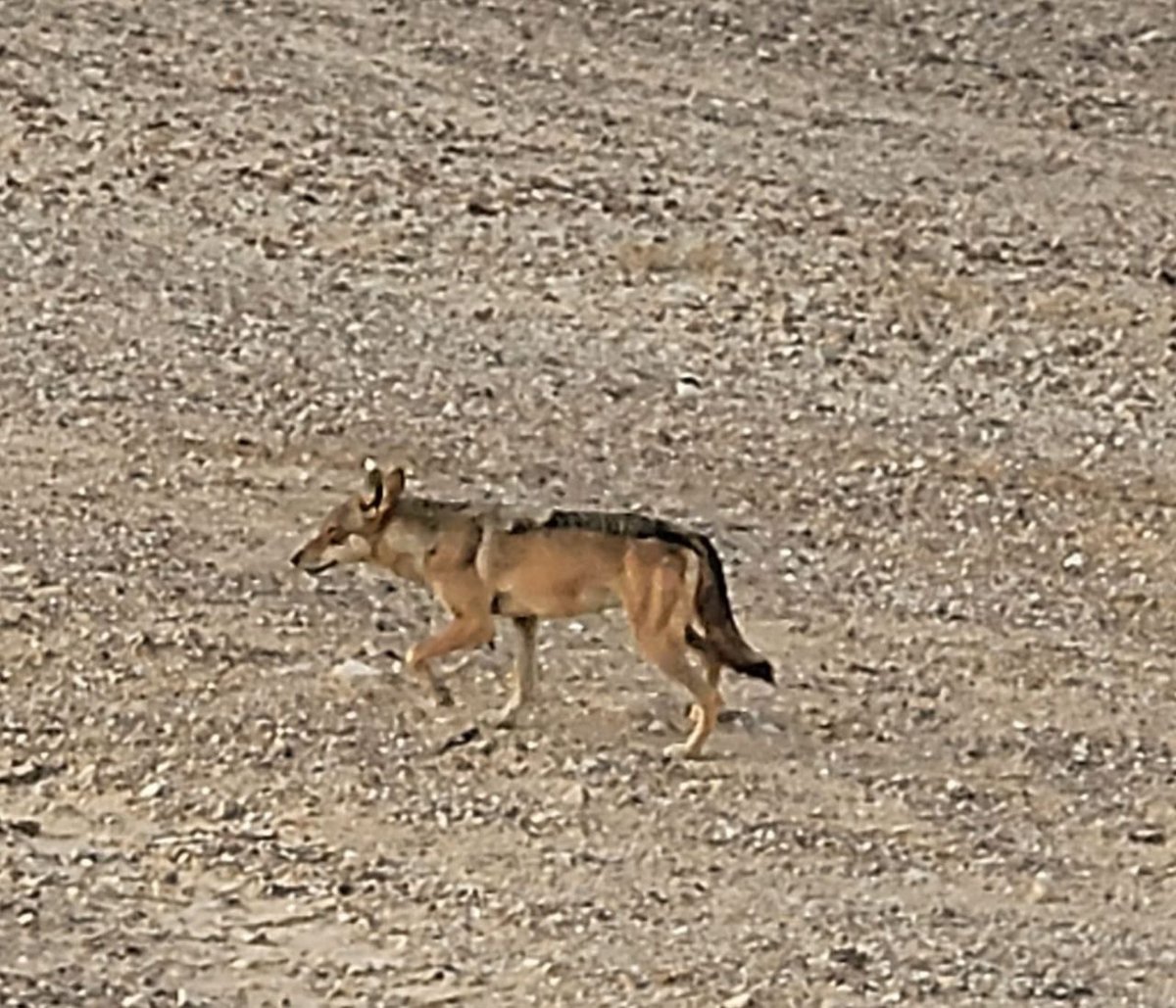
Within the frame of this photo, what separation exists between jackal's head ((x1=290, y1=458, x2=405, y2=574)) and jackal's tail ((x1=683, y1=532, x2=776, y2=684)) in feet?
2.98

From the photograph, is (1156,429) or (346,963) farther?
(1156,429)

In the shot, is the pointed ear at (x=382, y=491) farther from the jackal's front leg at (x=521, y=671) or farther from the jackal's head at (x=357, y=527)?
the jackal's front leg at (x=521, y=671)

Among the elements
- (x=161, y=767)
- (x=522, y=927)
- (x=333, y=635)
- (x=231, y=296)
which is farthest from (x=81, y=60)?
(x=522, y=927)

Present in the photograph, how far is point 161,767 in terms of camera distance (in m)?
8.07

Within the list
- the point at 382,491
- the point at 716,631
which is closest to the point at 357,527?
the point at 382,491

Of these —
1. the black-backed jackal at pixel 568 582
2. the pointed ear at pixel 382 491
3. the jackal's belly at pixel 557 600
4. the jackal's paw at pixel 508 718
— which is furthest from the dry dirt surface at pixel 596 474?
the pointed ear at pixel 382 491

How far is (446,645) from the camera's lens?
855 centimetres

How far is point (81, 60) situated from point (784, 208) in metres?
3.72

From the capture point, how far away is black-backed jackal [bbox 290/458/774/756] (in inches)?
328

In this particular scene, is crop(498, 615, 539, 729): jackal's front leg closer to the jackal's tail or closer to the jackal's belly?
the jackal's belly

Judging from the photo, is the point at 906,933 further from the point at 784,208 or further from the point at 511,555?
the point at 784,208

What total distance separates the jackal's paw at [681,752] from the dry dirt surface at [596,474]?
0.12 meters

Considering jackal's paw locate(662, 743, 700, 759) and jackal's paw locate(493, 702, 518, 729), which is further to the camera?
jackal's paw locate(493, 702, 518, 729)

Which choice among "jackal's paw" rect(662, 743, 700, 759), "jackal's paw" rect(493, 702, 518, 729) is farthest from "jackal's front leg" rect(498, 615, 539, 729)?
"jackal's paw" rect(662, 743, 700, 759)
